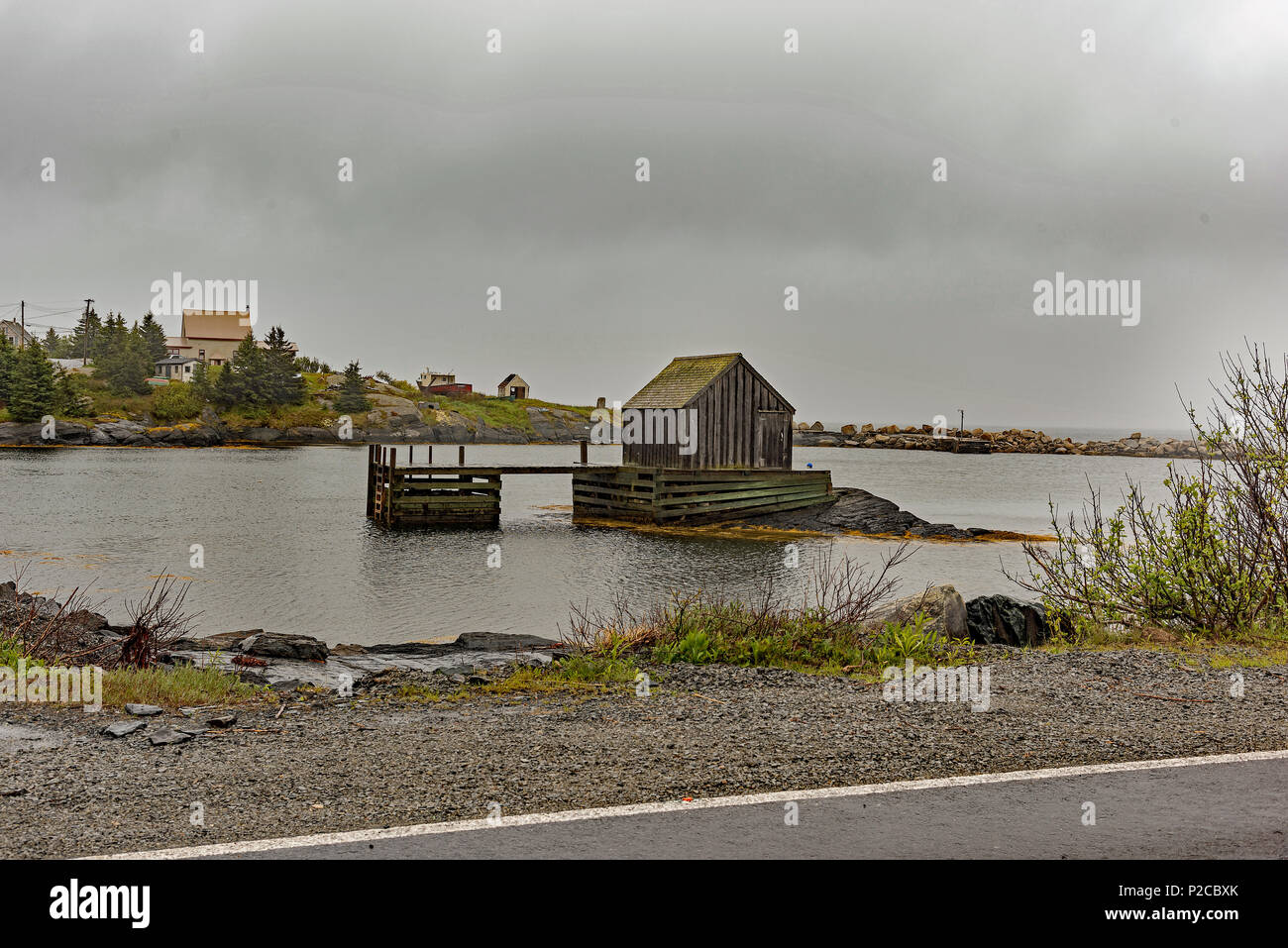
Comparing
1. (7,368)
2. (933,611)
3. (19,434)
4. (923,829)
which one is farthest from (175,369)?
(923,829)

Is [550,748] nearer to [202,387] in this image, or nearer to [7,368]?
[7,368]

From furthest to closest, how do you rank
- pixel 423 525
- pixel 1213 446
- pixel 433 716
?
pixel 423 525 → pixel 1213 446 → pixel 433 716

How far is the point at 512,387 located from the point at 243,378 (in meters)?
60.6

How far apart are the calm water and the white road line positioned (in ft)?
51.1

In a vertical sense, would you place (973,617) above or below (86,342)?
below

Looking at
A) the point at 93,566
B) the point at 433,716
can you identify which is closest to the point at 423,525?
the point at 93,566

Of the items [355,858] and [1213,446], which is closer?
[355,858]

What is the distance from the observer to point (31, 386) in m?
106

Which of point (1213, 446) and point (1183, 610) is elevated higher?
point (1213, 446)

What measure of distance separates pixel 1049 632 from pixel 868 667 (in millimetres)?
5385

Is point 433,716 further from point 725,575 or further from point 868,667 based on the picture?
point 725,575

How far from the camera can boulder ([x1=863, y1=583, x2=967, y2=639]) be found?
13.0m

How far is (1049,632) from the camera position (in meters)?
14.8

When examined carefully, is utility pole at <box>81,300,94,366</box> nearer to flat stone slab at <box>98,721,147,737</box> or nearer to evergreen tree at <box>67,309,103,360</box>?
evergreen tree at <box>67,309,103,360</box>
